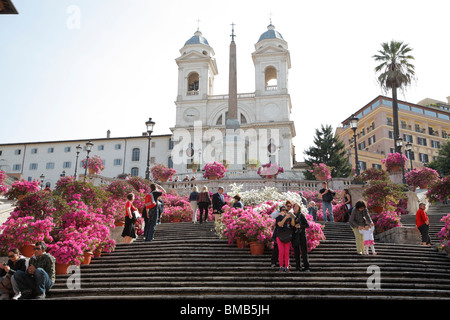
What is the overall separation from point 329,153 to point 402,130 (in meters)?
23.0

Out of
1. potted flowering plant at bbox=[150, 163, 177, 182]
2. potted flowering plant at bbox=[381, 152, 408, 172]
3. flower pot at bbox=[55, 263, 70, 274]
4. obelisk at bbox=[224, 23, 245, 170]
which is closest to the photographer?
flower pot at bbox=[55, 263, 70, 274]

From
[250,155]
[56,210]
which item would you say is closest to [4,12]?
[56,210]

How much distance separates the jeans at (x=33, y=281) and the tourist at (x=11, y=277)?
0.12 metres

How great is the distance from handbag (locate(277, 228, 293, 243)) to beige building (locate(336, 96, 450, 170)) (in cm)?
5233

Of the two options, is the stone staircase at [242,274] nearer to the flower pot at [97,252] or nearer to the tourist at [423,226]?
the flower pot at [97,252]

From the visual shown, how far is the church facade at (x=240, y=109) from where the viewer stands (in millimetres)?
54594

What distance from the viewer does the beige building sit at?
60.5 metres

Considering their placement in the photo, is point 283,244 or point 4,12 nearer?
point 283,244

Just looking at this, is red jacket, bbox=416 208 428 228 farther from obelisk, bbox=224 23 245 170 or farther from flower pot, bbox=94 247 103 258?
obelisk, bbox=224 23 245 170

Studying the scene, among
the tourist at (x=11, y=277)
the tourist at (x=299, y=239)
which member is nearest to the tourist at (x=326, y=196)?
the tourist at (x=299, y=239)

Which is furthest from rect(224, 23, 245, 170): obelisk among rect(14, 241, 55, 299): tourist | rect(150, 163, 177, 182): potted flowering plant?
rect(14, 241, 55, 299): tourist

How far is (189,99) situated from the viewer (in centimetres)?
5922

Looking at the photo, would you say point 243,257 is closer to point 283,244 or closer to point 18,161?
point 283,244
